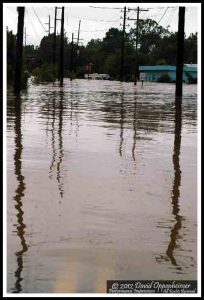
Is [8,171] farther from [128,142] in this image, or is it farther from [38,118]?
[38,118]

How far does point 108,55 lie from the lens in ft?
410

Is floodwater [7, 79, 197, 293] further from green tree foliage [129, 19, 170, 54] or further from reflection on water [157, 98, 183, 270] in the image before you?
green tree foliage [129, 19, 170, 54]

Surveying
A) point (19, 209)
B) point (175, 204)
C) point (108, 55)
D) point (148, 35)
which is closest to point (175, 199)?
point (175, 204)

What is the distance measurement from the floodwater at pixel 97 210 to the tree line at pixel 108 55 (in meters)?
20.7

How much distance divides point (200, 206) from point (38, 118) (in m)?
8.41

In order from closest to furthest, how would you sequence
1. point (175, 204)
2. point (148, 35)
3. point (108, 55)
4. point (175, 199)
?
1. point (175, 204)
2. point (175, 199)
3. point (108, 55)
4. point (148, 35)

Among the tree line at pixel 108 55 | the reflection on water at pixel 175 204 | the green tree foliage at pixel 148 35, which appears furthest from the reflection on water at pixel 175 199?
the green tree foliage at pixel 148 35

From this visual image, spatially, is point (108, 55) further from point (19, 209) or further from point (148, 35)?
point (19, 209)

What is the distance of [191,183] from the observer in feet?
19.7

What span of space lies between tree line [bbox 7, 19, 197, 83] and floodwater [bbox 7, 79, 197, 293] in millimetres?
20704

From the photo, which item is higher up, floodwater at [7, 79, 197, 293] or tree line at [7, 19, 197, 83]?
tree line at [7, 19, 197, 83]

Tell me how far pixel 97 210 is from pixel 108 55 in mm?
122359

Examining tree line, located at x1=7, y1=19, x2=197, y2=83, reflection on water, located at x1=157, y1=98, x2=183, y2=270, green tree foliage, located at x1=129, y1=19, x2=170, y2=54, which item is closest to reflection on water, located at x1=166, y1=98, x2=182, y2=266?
reflection on water, located at x1=157, y1=98, x2=183, y2=270

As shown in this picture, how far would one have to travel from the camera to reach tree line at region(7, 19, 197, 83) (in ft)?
175
